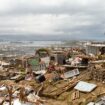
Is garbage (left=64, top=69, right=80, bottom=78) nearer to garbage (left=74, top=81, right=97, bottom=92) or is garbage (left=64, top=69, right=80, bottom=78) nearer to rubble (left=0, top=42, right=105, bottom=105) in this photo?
rubble (left=0, top=42, right=105, bottom=105)

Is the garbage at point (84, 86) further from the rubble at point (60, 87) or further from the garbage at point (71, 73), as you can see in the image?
the garbage at point (71, 73)

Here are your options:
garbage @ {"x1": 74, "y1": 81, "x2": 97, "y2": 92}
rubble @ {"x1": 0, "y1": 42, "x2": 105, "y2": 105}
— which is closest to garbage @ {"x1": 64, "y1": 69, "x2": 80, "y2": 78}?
rubble @ {"x1": 0, "y1": 42, "x2": 105, "y2": 105}

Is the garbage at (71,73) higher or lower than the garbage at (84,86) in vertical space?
higher

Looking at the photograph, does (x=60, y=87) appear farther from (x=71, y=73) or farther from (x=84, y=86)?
(x=71, y=73)

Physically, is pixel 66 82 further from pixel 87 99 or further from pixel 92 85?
pixel 87 99

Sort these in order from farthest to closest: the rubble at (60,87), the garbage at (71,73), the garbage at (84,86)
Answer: the garbage at (71,73) < the garbage at (84,86) < the rubble at (60,87)

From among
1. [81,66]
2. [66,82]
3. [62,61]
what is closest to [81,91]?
[66,82]

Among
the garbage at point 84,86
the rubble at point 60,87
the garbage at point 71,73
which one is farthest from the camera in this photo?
the garbage at point 71,73

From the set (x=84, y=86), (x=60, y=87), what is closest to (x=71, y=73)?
(x=60, y=87)

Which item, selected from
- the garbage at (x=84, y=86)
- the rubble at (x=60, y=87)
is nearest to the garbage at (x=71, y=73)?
the rubble at (x=60, y=87)
